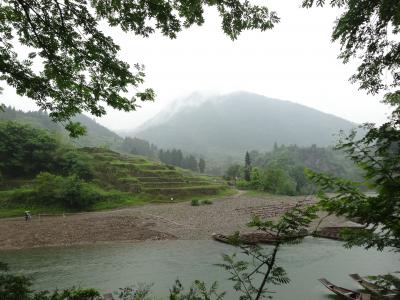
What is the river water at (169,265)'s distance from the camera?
17.6 metres

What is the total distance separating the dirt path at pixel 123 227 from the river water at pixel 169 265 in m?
2.37

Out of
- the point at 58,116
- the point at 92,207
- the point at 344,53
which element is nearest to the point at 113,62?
the point at 58,116

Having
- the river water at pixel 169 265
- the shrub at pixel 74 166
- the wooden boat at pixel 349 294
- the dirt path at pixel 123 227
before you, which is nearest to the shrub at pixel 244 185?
the dirt path at pixel 123 227

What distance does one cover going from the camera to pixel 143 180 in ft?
212

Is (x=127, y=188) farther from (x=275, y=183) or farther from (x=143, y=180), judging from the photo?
(x=275, y=183)

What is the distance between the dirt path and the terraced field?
14582 millimetres

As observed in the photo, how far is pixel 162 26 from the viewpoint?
553cm

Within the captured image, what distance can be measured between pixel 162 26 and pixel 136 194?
178 ft

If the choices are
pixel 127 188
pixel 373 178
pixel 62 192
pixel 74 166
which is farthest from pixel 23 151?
pixel 373 178

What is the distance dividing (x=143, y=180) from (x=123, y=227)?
31.3 m

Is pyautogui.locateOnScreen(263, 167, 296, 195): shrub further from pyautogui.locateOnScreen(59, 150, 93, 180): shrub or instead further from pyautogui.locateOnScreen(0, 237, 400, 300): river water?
pyautogui.locateOnScreen(0, 237, 400, 300): river water

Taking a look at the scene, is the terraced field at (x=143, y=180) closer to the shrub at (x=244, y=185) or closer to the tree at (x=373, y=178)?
the shrub at (x=244, y=185)

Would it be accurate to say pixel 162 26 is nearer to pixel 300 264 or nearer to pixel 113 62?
pixel 113 62

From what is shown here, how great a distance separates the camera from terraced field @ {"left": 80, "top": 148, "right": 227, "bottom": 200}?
59666mm
